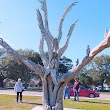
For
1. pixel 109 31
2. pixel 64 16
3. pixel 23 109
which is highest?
pixel 64 16

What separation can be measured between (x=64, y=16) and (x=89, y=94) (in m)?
16.8

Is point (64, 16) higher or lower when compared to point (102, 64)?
lower

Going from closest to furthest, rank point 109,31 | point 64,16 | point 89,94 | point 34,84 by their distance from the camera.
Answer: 1. point 109,31
2. point 64,16
3. point 89,94
4. point 34,84

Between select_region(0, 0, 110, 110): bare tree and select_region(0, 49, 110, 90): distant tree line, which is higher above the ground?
select_region(0, 49, 110, 90): distant tree line

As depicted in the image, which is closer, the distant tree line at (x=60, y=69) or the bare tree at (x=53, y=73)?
the bare tree at (x=53, y=73)

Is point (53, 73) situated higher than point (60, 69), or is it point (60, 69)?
point (60, 69)

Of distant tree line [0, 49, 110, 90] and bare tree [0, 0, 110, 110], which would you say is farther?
distant tree line [0, 49, 110, 90]

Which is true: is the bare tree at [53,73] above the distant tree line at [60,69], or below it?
below

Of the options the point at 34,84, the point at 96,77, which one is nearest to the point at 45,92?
the point at 96,77

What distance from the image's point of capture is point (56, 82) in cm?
975


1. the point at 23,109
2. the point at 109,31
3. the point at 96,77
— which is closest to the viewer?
the point at 109,31

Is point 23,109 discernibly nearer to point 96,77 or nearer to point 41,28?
point 41,28

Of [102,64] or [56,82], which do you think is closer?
[56,82]

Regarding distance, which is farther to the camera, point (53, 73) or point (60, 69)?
point (60, 69)
